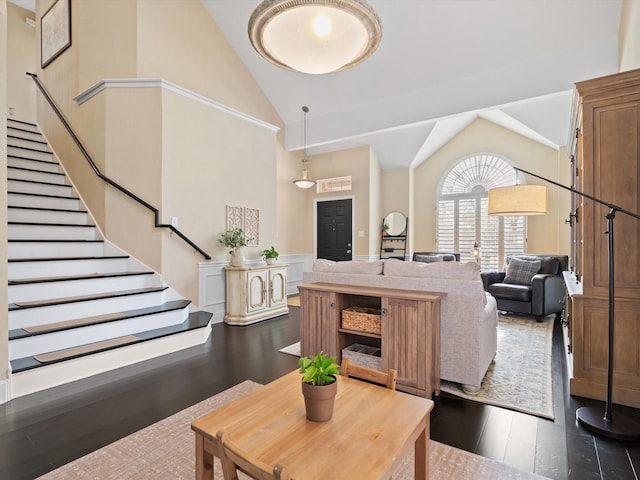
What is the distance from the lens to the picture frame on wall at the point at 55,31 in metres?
5.29

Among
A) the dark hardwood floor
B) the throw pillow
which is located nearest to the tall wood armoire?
the dark hardwood floor

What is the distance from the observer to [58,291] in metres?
3.47

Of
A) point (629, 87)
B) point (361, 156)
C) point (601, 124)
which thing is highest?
point (361, 156)

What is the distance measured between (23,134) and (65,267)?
135 inches

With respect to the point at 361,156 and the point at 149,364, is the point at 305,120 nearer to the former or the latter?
the point at 361,156

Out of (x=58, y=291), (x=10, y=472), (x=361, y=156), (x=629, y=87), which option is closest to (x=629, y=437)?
(x=629, y=87)

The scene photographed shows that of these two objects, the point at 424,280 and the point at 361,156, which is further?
the point at 361,156

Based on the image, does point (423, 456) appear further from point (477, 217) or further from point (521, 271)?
point (477, 217)

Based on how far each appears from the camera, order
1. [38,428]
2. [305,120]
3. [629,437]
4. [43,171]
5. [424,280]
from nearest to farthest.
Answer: [629,437]
[38,428]
[424,280]
[43,171]
[305,120]

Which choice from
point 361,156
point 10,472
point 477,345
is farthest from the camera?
point 361,156

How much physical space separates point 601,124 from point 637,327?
149 centimetres

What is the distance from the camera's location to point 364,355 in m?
2.91

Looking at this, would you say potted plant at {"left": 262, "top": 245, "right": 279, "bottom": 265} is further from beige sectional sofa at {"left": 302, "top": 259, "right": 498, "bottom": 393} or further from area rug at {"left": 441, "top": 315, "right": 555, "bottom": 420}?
area rug at {"left": 441, "top": 315, "right": 555, "bottom": 420}

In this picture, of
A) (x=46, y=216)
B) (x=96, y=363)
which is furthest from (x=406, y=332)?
(x=46, y=216)
